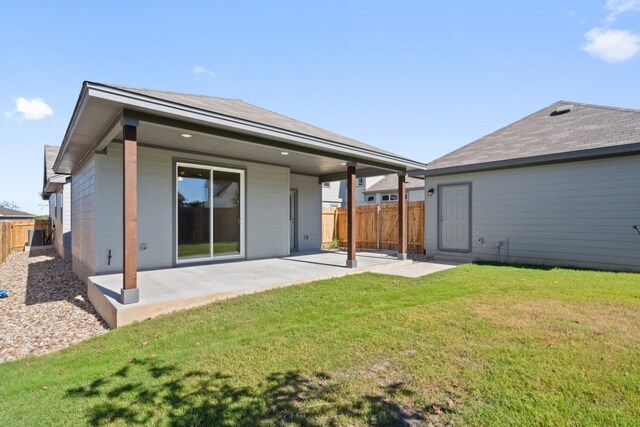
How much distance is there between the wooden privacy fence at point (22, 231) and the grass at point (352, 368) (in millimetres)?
15703

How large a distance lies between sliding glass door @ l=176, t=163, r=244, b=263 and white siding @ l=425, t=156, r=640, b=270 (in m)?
6.45

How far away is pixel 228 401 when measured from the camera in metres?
2.32

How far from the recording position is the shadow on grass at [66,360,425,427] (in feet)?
6.97

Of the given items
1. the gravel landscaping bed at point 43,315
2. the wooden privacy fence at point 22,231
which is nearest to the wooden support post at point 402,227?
the gravel landscaping bed at point 43,315

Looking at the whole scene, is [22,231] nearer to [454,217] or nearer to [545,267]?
[454,217]

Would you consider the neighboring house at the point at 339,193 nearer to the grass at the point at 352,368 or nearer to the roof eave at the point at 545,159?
the roof eave at the point at 545,159

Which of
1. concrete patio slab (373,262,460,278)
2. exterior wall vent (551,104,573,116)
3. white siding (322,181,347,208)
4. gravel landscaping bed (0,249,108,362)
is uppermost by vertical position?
exterior wall vent (551,104,573,116)

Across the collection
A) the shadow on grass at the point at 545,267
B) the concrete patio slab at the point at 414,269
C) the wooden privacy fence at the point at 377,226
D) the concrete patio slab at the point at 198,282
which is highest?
the wooden privacy fence at the point at 377,226

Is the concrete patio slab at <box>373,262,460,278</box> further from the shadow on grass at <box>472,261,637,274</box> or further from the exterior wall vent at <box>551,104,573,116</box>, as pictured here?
Result: the exterior wall vent at <box>551,104,573,116</box>

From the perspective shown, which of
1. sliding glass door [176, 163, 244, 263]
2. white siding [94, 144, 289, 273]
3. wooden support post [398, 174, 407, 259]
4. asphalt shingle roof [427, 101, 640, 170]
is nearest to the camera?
white siding [94, 144, 289, 273]

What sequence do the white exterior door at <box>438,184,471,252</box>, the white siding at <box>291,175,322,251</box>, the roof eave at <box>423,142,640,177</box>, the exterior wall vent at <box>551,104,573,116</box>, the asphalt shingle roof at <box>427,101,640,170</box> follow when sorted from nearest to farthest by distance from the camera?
the roof eave at <box>423,142,640,177</box> < the asphalt shingle roof at <box>427,101,640,170</box> < the white exterior door at <box>438,184,471,252</box> < the exterior wall vent at <box>551,104,573,116</box> < the white siding at <box>291,175,322,251</box>

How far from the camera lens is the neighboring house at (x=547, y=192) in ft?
24.0

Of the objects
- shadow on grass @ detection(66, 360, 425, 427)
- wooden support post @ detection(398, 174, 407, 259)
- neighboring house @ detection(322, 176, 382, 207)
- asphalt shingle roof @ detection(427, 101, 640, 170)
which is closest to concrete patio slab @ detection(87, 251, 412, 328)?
wooden support post @ detection(398, 174, 407, 259)

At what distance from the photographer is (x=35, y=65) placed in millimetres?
8648
